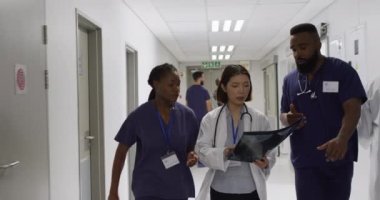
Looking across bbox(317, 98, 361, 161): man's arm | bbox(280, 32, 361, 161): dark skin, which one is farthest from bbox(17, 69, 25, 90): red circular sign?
bbox(317, 98, 361, 161): man's arm

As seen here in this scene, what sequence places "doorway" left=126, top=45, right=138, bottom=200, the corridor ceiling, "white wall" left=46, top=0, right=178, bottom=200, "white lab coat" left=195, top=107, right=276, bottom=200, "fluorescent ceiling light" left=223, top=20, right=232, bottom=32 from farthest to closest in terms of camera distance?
"fluorescent ceiling light" left=223, top=20, right=232, bottom=32, "doorway" left=126, top=45, right=138, bottom=200, the corridor ceiling, "white wall" left=46, top=0, right=178, bottom=200, "white lab coat" left=195, top=107, right=276, bottom=200

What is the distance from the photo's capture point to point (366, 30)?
3.72 m

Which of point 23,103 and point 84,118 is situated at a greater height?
point 23,103

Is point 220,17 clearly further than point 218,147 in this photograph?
Yes

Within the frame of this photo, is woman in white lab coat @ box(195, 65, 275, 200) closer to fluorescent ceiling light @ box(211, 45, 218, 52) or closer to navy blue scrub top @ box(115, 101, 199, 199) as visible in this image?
navy blue scrub top @ box(115, 101, 199, 199)

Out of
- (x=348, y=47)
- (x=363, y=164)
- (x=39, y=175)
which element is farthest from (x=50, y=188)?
(x=348, y=47)

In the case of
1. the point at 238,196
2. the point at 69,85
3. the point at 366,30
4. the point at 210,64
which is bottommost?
the point at 238,196

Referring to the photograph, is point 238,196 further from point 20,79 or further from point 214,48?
point 214,48

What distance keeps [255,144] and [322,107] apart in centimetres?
48

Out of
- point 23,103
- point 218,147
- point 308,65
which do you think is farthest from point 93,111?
point 308,65

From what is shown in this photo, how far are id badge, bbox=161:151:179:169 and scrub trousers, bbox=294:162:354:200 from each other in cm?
66

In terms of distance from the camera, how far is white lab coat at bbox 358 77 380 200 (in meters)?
2.32

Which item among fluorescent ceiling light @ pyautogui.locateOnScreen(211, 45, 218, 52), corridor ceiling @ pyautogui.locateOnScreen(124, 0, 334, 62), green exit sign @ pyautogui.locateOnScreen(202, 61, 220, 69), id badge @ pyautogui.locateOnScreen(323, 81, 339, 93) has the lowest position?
id badge @ pyautogui.locateOnScreen(323, 81, 339, 93)

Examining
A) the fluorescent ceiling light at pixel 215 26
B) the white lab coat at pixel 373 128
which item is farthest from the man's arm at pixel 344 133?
the fluorescent ceiling light at pixel 215 26
